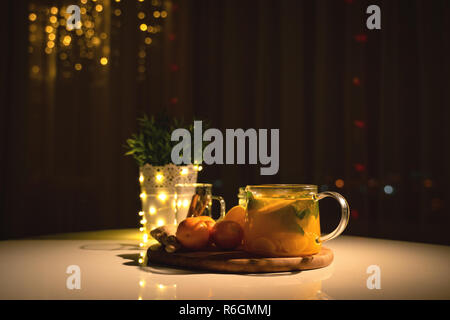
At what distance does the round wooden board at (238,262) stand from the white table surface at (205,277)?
22 millimetres

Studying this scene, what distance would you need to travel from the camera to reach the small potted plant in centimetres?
150

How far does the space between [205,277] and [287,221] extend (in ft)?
0.62

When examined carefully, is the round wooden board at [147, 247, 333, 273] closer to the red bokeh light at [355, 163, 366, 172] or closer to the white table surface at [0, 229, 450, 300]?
the white table surface at [0, 229, 450, 300]

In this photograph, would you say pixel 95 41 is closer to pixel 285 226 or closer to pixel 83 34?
pixel 83 34

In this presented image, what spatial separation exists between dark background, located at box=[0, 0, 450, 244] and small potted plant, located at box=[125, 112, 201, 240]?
1290 mm

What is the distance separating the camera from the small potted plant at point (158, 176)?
150cm

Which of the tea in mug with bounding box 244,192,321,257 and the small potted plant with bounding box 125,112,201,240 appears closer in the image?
the tea in mug with bounding box 244,192,321,257

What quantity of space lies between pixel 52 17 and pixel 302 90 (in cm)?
145

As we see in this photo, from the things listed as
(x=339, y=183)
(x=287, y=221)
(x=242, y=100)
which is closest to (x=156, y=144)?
(x=287, y=221)

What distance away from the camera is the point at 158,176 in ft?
5.01

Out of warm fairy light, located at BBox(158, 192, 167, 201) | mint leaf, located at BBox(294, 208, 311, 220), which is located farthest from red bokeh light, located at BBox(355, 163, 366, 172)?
mint leaf, located at BBox(294, 208, 311, 220)

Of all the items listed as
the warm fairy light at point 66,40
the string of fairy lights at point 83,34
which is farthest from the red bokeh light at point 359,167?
the warm fairy light at point 66,40

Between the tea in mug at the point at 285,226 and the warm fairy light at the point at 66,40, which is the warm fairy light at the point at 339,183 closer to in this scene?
the warm fairy light at the point at 66,40
